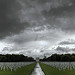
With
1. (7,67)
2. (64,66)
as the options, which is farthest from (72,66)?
(7,67)

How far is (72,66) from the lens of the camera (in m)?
31.8

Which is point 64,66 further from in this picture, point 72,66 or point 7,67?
point 7,67

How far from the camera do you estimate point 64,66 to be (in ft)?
109

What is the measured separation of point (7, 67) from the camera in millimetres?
33188

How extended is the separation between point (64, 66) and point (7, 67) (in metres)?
14.5

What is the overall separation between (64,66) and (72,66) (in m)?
2.23

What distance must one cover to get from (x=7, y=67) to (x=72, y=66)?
1619cm
